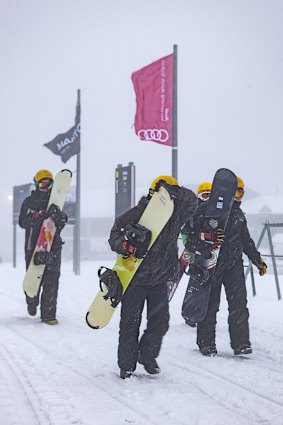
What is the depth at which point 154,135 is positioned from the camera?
421 inches

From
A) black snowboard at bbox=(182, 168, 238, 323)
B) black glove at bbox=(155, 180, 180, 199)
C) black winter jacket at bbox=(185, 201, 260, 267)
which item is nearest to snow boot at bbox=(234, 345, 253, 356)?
black snowboard at bbox=(182, 168, 238, 323)

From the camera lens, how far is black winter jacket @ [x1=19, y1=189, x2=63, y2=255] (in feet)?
22.8

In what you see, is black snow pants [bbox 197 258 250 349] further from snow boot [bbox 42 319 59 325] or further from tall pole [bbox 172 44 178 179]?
tall pole [bbox 172 44 178 179]

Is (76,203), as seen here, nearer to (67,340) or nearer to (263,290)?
(263,290)

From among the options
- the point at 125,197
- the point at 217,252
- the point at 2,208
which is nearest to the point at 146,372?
the point at 217,252

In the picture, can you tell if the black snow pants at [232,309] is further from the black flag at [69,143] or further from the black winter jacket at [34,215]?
the black flag at [69,143]

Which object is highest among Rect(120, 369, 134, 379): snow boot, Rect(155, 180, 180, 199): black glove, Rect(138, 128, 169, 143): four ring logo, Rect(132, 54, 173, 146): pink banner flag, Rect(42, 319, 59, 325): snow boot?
Rect(132, 54, 173, 146): pink banner flag

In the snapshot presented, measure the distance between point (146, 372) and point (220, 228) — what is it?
5.07 ft

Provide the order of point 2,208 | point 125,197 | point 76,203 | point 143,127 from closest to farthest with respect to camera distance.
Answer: point 143,127
point 125,197
point 76,203
point 2,208

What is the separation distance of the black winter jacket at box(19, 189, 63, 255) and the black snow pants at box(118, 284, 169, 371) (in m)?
2.82

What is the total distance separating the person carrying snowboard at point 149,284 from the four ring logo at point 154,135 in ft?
20.9

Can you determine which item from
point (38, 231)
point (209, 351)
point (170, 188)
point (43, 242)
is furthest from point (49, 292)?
point (170, 188)

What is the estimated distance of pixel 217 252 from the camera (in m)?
5.06

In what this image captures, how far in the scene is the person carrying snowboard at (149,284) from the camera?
4219mm
